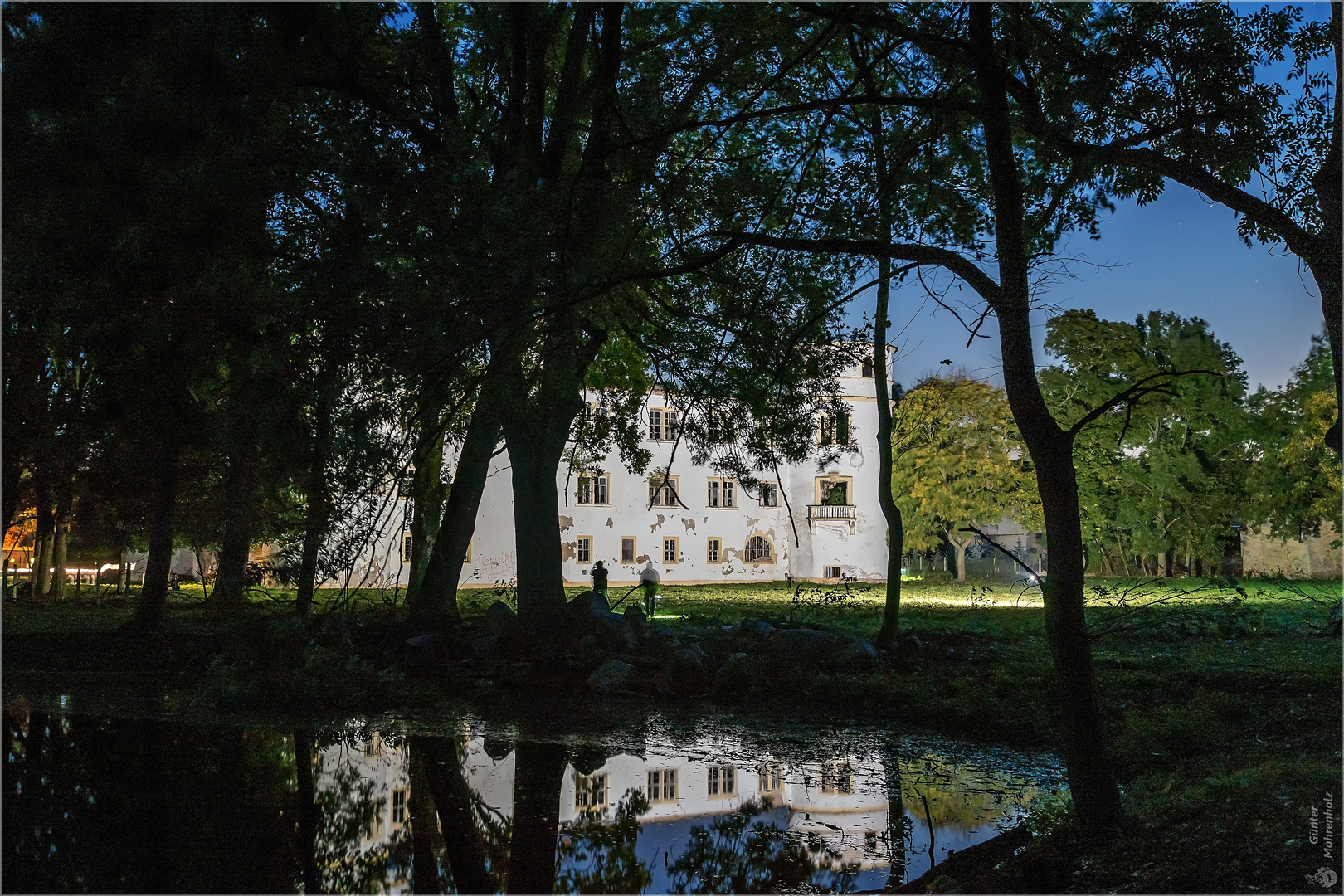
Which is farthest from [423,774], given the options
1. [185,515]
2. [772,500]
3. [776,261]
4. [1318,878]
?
[772,500]

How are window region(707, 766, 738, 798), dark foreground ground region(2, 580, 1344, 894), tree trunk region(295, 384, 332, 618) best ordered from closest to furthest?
dark foreground ground region(2, 580, 1344, 894), window region(707, 766, 738, 798), tree trunk region(295, 384, 332, 618)

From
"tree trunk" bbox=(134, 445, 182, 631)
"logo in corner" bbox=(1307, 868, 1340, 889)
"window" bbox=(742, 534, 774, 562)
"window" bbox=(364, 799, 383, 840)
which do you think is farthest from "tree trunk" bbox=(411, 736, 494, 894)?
"window" bbox=(742, 534, 774, 562)

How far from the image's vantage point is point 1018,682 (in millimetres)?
9852

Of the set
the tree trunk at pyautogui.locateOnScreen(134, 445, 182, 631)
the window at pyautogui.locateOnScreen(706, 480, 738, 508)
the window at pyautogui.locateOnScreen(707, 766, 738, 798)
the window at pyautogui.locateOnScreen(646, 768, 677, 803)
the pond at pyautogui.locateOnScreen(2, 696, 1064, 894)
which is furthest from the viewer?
the window at pyautogui.locateOnScreen(706, 480, 738, 508)

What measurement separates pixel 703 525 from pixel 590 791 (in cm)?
3297

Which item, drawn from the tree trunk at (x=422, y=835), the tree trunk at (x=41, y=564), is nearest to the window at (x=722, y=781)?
the tree trunk at (x=422, y=835)

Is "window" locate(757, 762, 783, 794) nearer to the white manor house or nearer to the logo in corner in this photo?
the logo in corner

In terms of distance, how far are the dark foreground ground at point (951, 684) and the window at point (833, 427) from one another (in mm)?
2571

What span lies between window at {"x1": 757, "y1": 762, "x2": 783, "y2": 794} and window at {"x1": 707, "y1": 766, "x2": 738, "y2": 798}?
169 mm

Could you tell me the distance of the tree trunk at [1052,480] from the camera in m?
4.96

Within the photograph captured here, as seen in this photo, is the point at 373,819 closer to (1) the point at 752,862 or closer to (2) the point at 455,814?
(2) the point at 455,814

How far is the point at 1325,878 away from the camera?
371cm

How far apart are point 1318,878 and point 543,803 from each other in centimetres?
408

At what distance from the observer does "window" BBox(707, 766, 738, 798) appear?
632 centimetres
